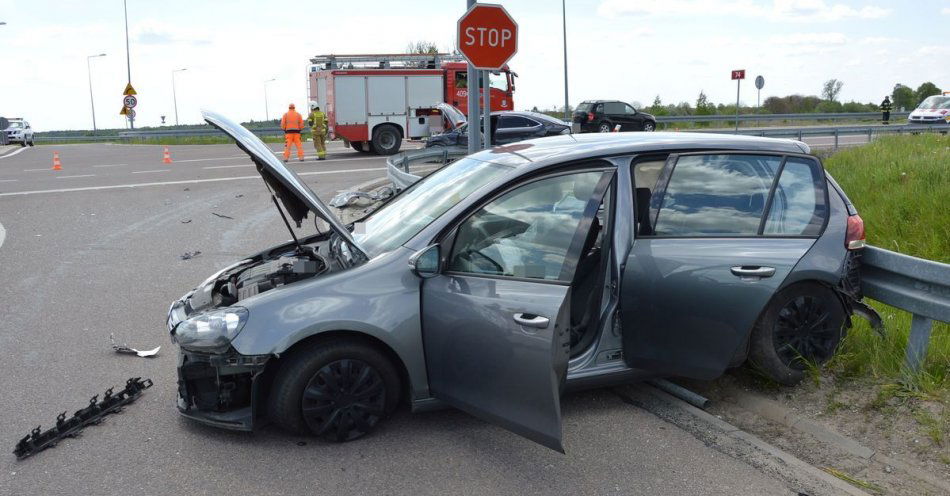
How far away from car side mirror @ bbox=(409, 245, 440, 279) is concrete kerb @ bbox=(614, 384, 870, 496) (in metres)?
1.56

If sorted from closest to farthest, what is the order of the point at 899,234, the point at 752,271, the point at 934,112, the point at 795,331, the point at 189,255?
the point at 752,271 < the point at 795,331 < the point at 899,234 < the point at 189,255 < the point at 934,112

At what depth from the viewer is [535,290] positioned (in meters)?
4.05

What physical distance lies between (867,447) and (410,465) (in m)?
2.30

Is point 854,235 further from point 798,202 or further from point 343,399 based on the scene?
point 343,399

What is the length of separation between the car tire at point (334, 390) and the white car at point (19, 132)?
47.5 metres

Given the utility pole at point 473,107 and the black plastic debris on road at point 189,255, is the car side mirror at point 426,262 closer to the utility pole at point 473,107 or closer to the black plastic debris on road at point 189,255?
the black plastic debris on road at point 189,255

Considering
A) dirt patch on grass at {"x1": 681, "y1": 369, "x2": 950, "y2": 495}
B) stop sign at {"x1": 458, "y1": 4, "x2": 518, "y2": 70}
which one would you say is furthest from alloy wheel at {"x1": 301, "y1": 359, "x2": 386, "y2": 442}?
stop sign at {"x1": 458, "y1": 4, "x2": 518, "y2": 70}

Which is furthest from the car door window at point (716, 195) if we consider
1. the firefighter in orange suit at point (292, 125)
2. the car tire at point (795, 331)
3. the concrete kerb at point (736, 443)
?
the firefighter in orange suit at point (292, 125)

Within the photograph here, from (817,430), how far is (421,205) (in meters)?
2.50

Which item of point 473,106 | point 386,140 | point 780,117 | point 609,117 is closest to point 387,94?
point 386,140

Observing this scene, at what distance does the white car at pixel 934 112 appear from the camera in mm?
30141

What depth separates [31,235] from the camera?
11.2 metres

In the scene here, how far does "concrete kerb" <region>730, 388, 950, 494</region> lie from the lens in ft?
13.0

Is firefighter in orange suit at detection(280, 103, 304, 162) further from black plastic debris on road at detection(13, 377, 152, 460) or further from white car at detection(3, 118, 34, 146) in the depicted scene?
white car at detection(3, 118, 34, 146)
